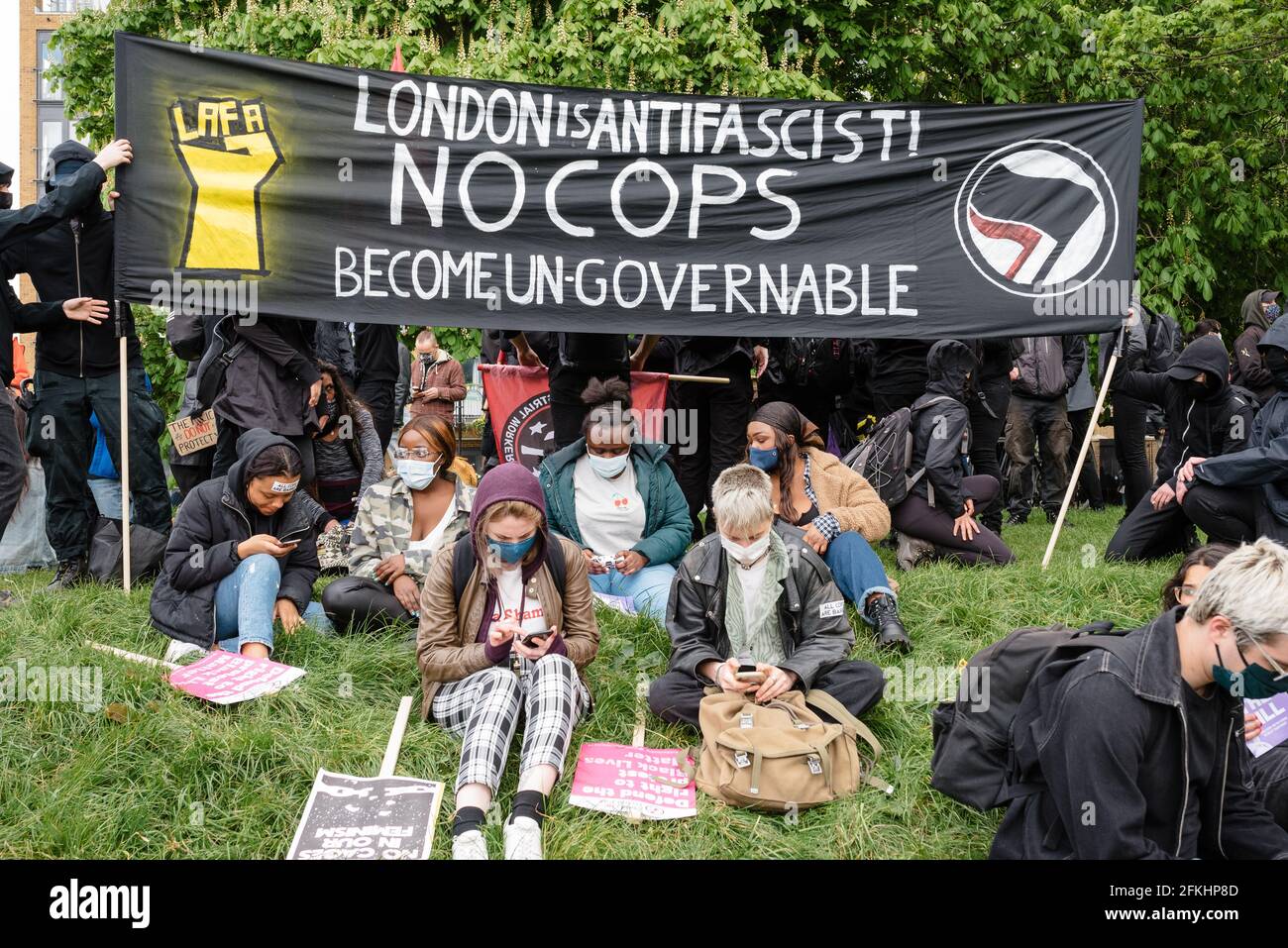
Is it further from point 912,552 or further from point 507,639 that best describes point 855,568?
point 507,639

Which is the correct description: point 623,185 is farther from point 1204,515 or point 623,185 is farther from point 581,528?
point 1204,515

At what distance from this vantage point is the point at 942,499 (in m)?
7.06

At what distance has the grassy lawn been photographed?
4.05 m

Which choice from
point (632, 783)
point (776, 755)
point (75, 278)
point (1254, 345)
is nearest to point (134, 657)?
point (632, 783)

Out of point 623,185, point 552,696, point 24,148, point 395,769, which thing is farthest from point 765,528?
point 24,148

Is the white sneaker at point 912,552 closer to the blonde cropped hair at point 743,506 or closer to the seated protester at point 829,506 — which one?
the seated protester at point 829,506

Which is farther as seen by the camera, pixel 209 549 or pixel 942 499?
pixel 942 499

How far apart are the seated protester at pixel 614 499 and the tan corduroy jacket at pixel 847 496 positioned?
2.44ft

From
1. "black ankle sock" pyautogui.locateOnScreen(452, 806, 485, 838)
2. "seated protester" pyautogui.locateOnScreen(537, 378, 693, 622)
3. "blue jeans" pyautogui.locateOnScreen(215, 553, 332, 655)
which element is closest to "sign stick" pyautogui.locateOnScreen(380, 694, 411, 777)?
"black ankle sock" pyautogui.locateOnScreen(452, 806, 485, 838)

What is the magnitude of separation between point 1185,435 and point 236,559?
5926 millimetres

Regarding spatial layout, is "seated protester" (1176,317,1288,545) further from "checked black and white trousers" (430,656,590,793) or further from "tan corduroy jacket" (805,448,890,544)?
"checked black and white trousers" (430,656,590,793)

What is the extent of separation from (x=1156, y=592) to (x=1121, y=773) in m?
3.76

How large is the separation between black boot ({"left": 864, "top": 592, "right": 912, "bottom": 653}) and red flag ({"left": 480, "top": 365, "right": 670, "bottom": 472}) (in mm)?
2287

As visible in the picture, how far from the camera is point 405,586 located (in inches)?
225
